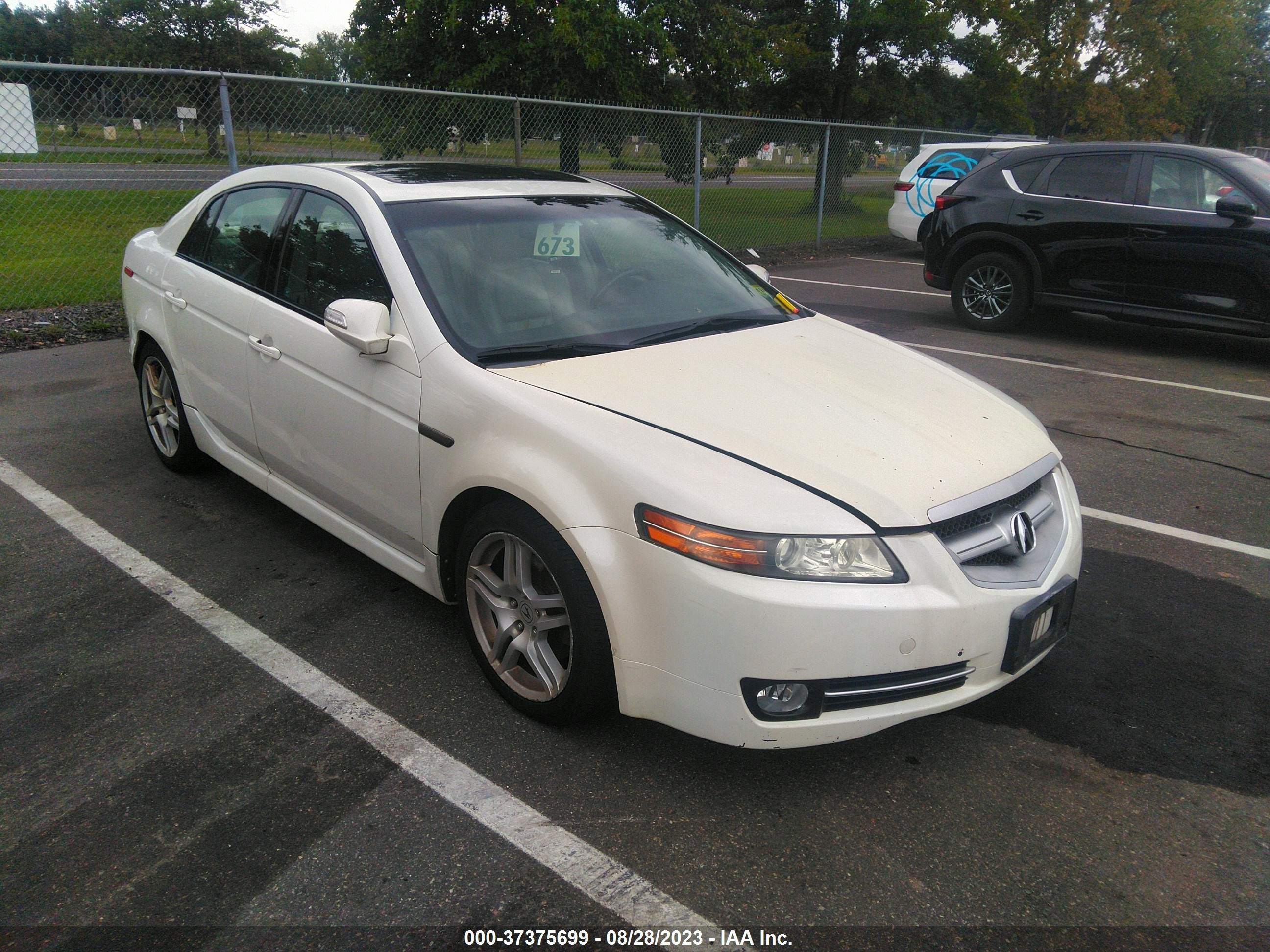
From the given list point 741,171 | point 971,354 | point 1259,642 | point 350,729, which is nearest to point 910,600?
point 350,729

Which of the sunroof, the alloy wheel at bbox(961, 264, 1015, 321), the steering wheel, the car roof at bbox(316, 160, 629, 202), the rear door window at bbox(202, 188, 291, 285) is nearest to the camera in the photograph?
the steering wheel

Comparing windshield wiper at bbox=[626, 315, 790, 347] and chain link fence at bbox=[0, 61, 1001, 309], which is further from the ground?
chain link fence at bbox=[0, 61, 1001, 309]

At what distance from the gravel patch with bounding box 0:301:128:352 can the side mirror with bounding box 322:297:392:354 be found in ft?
19.1

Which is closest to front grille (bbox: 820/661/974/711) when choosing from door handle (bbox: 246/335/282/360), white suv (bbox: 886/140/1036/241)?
door handle (bbox: 246/335/282/360)

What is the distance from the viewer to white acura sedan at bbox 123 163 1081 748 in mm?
2404

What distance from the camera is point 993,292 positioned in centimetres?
895

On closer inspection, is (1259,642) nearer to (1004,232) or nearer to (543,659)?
(543,659)

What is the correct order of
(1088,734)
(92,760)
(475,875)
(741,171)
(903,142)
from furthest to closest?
(903,142) → (741,171) → (1088,734) → (92,760) → (475,875)

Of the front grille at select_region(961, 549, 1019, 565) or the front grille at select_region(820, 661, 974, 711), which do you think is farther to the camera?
the front grille at select_region(961, 549, 1019, 565)

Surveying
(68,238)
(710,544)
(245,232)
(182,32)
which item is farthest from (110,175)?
(182,32)

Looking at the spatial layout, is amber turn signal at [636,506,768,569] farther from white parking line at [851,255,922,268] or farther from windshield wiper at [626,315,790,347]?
white parking line at [851,255,922,268]

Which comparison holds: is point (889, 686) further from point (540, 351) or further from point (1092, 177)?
point (1092, 177)

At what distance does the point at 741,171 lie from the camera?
13.1 metres

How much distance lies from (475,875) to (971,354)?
23.0 ft
